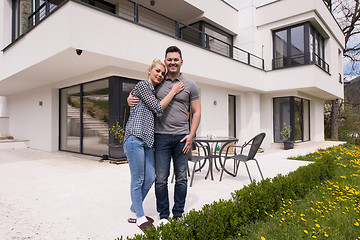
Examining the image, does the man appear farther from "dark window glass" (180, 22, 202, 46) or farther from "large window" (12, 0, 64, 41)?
"dark window glass" (180, 22, 202, 46)

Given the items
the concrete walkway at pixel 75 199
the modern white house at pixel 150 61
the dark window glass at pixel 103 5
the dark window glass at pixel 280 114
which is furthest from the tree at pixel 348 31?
the dark window glass at pixel 103 5

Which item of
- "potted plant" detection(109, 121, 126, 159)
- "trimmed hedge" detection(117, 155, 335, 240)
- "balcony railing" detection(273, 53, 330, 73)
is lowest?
"trimmed hedge" detection(117, 155, 335, 240)

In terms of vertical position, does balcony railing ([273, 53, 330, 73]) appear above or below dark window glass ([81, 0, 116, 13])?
below

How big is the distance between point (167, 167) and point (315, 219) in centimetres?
172

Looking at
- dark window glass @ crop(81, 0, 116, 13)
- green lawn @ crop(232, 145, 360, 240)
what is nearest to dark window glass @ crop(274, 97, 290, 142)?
green lawn @ crop(232, 145, 360, 240)

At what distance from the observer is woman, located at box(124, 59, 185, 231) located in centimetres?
221

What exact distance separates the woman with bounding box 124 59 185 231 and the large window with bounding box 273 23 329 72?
9518 mm

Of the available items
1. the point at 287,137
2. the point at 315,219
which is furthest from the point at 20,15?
the point at 287,137

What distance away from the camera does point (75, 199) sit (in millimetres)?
3275

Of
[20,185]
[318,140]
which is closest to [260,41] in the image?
[318,140]

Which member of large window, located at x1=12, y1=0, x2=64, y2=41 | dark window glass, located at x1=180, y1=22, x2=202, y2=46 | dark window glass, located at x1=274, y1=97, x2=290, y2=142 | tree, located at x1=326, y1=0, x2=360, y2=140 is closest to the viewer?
large window, located at x1=12, y1=0, x2=64, y2=41

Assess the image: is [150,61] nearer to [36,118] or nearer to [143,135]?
[143,135]

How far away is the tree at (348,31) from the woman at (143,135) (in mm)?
17253

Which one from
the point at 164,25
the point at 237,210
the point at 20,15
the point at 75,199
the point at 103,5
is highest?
the point at 164,25
